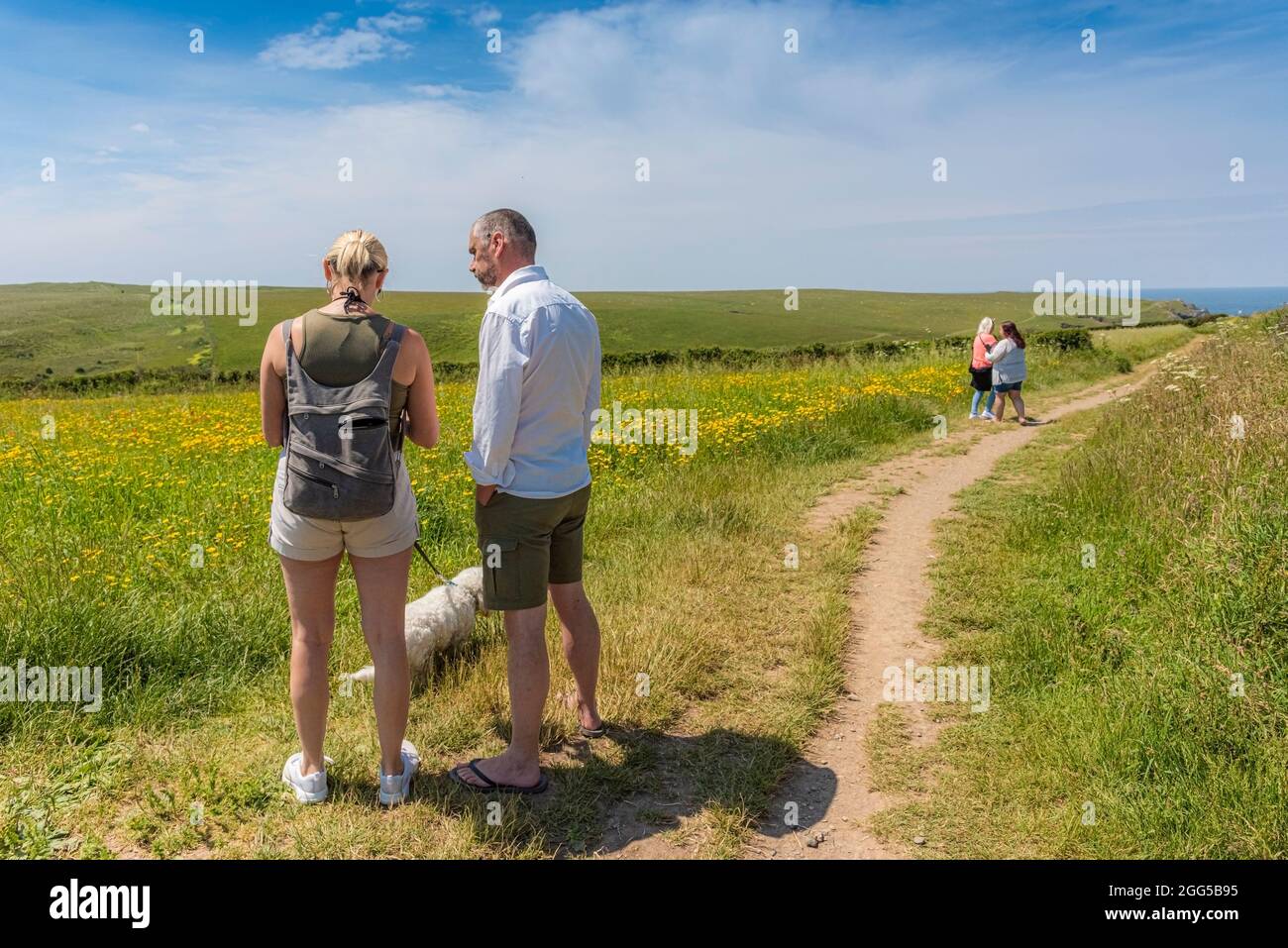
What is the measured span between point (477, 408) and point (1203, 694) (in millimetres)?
3518

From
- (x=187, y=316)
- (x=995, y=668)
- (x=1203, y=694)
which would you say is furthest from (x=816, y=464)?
(x=187, y=316)

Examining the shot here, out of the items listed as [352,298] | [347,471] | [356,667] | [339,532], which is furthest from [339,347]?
[356,667]

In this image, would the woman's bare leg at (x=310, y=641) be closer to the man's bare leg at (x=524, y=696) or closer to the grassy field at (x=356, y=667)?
the grassy field at (x=356, y=667)

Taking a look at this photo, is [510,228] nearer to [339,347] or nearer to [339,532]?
[339,347]

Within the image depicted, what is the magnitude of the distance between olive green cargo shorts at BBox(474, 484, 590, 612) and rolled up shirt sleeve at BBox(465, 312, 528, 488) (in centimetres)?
19

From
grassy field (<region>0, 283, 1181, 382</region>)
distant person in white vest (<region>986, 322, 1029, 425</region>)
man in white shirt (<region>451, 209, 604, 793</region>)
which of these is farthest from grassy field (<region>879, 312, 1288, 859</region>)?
grassy field (<region>0, 283, 1181, 382</region>)

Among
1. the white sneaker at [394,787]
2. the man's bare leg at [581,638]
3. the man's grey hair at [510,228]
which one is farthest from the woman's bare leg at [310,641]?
the man's grey hair at [510,228]

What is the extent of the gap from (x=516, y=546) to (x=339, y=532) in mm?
715

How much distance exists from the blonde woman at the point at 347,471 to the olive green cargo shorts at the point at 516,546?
12.9 inches

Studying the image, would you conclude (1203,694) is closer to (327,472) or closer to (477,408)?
(477,408)

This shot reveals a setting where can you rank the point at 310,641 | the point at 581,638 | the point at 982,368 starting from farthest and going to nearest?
the point at 982,368, the point at 581,638, the point at 310,641

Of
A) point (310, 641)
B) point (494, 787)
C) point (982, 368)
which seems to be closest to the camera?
point (310, 641)

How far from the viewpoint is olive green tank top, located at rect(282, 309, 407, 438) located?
3.10 meters

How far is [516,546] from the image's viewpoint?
3.58 metres
